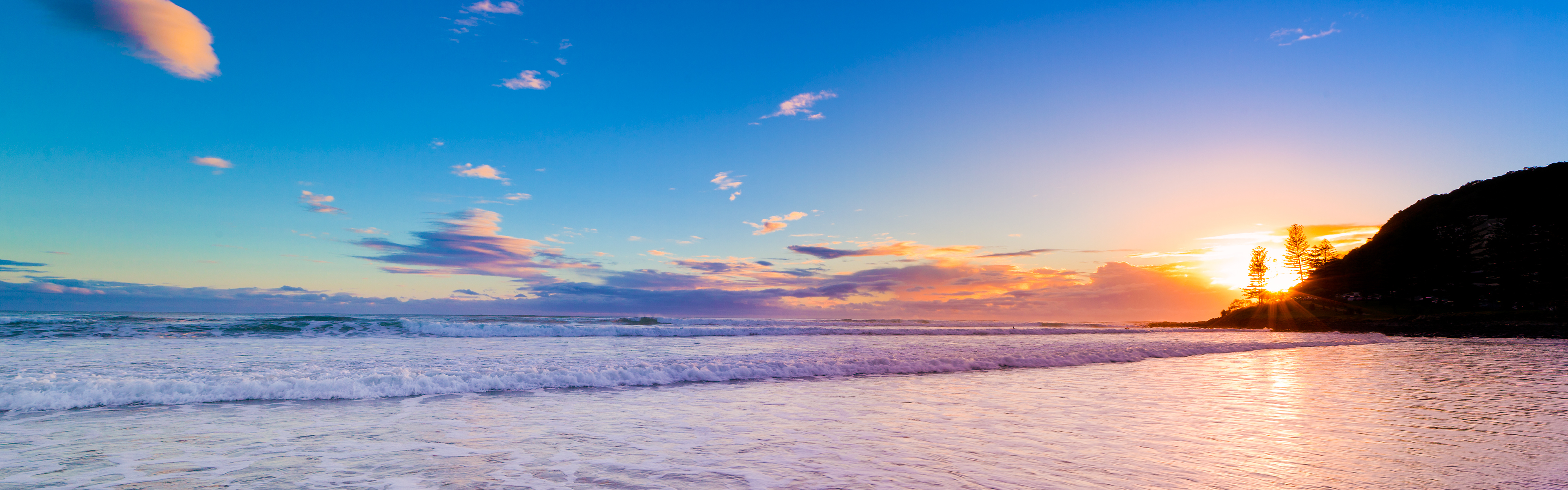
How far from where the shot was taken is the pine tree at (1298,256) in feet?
313

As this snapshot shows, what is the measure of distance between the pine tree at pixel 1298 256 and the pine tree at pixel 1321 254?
6.0 inches

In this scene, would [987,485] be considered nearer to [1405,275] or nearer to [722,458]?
[722,458]

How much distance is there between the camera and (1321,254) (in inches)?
3930

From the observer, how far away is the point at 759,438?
6566mm

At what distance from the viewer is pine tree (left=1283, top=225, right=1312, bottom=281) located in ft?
313

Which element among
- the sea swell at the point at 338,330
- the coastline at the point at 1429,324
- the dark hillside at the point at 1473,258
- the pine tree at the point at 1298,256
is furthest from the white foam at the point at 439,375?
the pine tree at the point at 1298,256

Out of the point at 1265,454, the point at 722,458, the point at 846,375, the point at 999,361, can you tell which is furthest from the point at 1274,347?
the point at 722,458

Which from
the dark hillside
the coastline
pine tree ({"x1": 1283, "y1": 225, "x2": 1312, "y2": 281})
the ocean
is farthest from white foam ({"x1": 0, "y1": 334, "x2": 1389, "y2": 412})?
pine tree ({"x1": 1283, "y1": 225, "x2": 1312, "y2": 281})

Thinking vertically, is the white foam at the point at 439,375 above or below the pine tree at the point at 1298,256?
below

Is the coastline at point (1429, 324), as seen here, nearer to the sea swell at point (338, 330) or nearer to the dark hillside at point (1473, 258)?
the dark hillside at point (1473, 258)

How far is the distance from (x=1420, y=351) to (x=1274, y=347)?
4445 mm

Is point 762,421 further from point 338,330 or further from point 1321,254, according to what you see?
point 1321,254

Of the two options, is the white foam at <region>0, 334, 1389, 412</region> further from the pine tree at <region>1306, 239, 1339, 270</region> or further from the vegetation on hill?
the pine tree at <region>1306, 239, 1339, 270</region>

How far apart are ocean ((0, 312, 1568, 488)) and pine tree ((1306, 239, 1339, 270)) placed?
4085 inches
